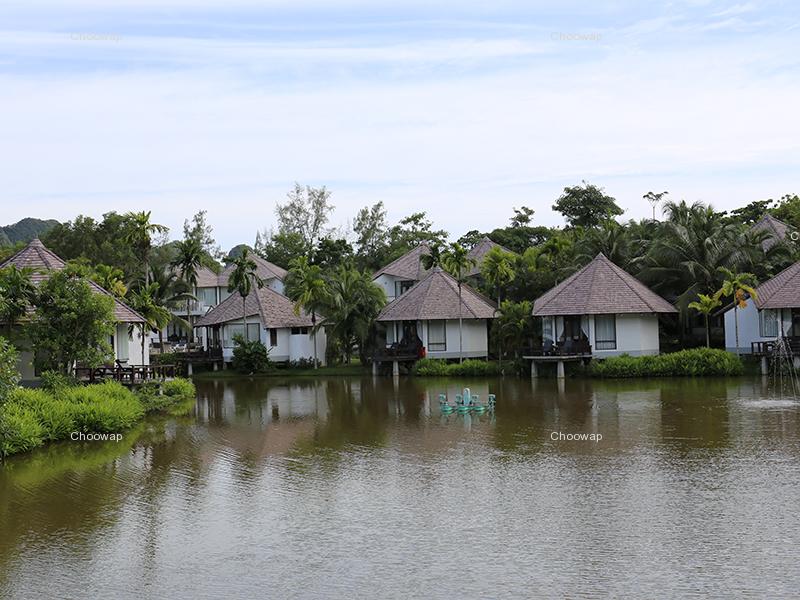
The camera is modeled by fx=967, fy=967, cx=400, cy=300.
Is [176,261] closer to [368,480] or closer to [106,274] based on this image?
[106,274]

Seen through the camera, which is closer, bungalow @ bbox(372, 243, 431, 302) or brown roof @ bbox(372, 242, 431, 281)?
brown roof @ bbox(372, 242, 431, 281)

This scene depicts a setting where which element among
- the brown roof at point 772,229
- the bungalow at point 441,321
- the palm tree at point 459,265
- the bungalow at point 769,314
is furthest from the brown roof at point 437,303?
the brown roof at point 772,229

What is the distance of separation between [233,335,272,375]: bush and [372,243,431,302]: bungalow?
15108 millimetres

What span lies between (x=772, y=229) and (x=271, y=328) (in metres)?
30.1

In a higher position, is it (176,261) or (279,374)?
(176,261)

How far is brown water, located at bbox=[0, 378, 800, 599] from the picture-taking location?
1411 centimetres

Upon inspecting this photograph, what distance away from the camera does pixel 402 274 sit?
68000 millimetres

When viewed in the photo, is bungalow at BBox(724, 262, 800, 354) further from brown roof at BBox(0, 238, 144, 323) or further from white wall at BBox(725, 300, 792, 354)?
brown roof at BBox(0, 238, 144, 323)

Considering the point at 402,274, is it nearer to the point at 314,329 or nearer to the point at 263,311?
the point at 263,311

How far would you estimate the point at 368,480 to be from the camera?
68.8ft

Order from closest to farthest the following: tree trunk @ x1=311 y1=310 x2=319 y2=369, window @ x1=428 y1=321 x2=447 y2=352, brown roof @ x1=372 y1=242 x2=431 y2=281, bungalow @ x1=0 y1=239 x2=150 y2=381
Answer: bungalow @ x1=0 y1=239 x2=150 y2=381
window @ x1=428 y1=321 x2=447 y2=352
tree trunk @ x1=311 y1=310 x2=319 y2=369
brown roof @ x1=372 y1=242 x2=431 y2=281

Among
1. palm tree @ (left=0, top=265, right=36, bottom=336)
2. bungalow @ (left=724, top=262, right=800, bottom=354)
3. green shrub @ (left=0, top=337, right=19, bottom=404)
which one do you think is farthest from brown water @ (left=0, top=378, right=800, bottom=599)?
bungalow @ (left=724, top=262, right=800, bottom=354)

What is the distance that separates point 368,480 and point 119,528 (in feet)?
18.4

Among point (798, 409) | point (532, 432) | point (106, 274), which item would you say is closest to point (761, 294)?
point (798, 409)
